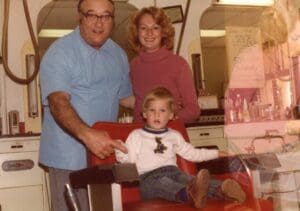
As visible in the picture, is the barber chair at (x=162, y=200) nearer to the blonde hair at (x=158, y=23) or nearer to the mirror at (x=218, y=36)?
the blonde hair at (x=158, y=23)

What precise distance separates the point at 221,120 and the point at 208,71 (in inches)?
179

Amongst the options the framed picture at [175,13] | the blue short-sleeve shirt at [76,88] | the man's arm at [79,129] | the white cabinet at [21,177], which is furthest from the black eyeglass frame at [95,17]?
the framed picture at [175,13]

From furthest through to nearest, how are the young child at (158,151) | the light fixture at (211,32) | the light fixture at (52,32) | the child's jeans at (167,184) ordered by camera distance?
1. the light fixture at (211,32)
2. the light fixture at (52,32)
3. the young child at (158,151)
4. the child's jeans at (167,184)

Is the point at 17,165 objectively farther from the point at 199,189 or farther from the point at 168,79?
the point at 199,189

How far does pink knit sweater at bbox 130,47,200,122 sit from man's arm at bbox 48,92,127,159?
47 centimetres

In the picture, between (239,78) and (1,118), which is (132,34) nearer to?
(1,118)

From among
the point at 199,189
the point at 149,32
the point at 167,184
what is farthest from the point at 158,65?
the point at 199,189

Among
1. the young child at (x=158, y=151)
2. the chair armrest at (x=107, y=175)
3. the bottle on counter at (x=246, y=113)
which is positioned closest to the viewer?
the chair armrest at (x=107, y=175)

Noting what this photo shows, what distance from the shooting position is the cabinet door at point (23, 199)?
3.49 metres

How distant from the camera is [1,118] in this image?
3.83m

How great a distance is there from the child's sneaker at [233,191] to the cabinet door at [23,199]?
1967 mm

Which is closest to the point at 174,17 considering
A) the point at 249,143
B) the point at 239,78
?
the point at 239,78

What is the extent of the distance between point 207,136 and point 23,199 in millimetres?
1498

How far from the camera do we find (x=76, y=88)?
2.28 metres
